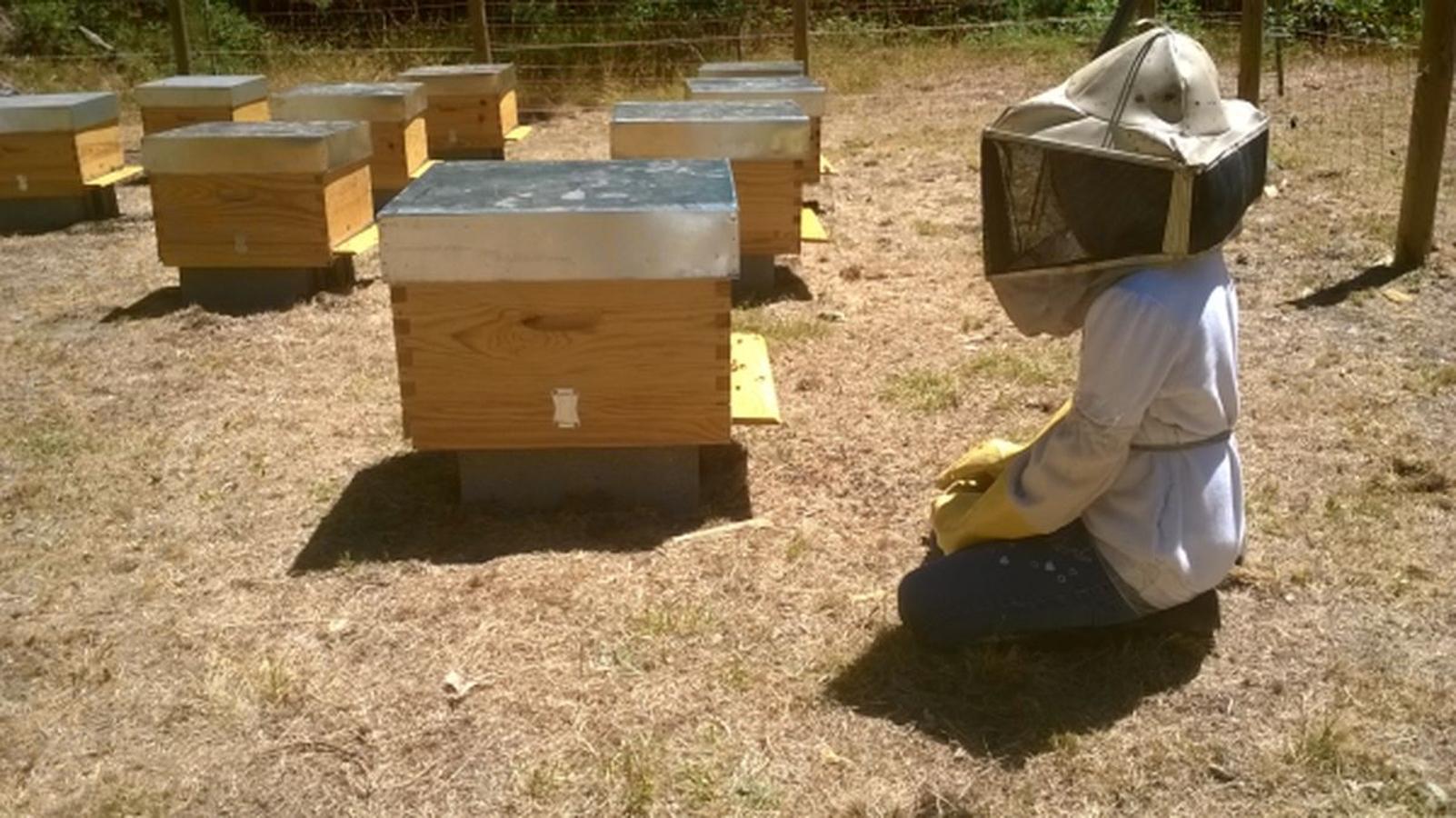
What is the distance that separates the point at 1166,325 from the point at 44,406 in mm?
3786

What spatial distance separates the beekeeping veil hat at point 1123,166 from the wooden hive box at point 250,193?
12.0 feet

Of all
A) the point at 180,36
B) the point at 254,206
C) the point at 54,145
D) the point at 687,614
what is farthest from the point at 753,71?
the point at 687,614

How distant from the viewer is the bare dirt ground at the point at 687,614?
2.54 metres

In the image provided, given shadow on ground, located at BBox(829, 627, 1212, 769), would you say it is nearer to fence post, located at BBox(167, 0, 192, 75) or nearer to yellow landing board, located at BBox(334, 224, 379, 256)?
yellow landing board, located at BBox(334, 224, 379, 256)

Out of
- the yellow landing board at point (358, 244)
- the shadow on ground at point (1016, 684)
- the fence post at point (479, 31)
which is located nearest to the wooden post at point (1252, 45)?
the yellow landing board at point (358, 244)

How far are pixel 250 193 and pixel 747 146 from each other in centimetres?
200

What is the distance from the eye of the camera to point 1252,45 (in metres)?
7.48

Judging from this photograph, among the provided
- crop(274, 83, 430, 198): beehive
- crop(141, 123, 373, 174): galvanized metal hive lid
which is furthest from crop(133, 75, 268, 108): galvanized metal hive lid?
crop(141, 123, 373, 174): galvanized metal hive lid

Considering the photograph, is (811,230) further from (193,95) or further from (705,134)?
(193,95)

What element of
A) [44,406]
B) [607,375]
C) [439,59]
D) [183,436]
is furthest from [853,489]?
[439,59]

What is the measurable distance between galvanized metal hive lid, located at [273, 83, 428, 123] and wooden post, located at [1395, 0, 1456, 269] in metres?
4.69

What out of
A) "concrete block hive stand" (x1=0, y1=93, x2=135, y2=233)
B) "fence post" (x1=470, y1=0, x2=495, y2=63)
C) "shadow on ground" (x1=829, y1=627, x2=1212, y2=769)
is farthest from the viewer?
"fence post" (x1=470, y1=0, x2=495, y2=63)

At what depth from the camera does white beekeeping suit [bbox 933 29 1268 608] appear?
8.21 feet

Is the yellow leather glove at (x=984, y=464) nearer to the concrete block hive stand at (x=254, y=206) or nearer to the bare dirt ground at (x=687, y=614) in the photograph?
the bare dirt ground at (x=687, y=614)
